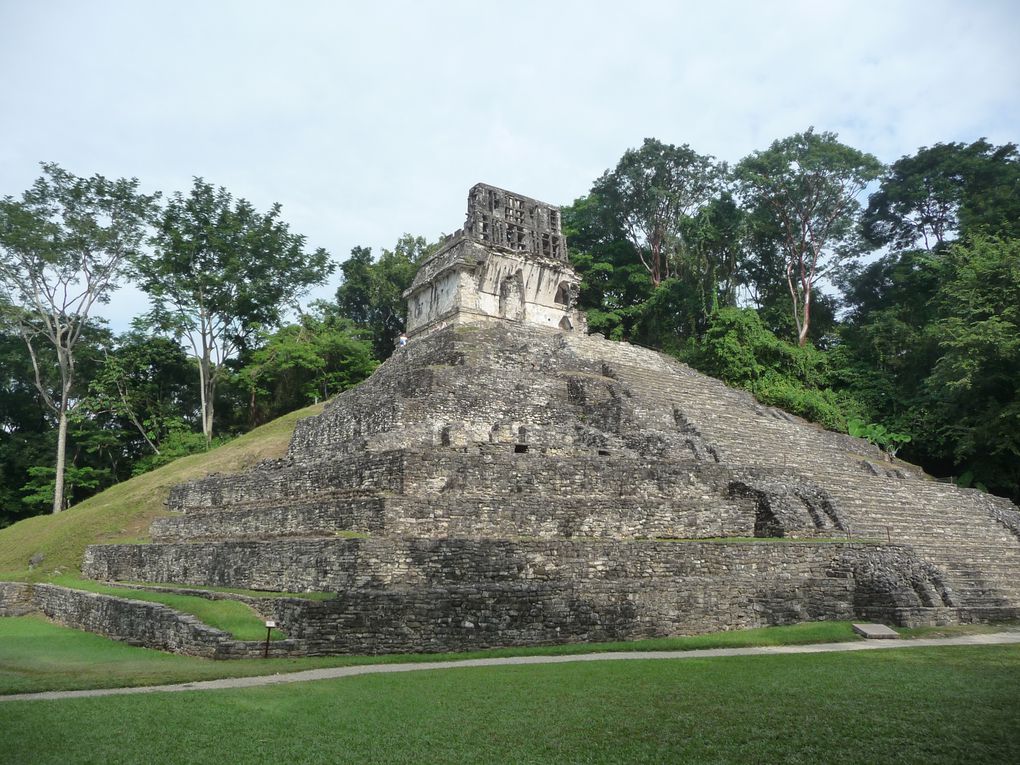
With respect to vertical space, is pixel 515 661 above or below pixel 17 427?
below

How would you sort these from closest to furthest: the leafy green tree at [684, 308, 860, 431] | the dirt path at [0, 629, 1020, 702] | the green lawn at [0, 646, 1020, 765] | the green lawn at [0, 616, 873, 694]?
1. the green lawn at [0, 646, 1020, 765]
2. the dirt path at [0, 629, 1020, 702]
3. the green lawn at [0, 616, 873, 694]
4. the leafy green tree at [684, 308, 860, 431]

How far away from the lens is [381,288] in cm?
4412

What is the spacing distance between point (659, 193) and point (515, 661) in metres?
34.1

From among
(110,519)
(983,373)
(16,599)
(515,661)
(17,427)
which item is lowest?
(515,661)

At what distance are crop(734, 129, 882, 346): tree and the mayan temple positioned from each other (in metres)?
16.8

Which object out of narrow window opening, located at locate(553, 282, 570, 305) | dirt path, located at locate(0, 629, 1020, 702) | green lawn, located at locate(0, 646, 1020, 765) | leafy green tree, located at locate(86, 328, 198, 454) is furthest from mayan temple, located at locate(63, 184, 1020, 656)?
leafy green tree, located at locate(86, 328, 198, 454)

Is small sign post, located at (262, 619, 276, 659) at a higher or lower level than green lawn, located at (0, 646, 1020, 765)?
higher

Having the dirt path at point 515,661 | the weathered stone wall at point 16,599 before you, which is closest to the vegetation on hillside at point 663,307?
the weathered stone wall at point 16,599

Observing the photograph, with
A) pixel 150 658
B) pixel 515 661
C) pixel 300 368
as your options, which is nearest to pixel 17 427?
pixel 300 368

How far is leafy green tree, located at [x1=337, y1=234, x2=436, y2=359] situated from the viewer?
1734 inches

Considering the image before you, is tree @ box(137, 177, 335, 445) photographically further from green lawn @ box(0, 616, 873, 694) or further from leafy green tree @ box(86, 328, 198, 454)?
green lawn @ box(0, 616, 873, 694)

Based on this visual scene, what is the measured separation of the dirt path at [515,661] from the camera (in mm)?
8141

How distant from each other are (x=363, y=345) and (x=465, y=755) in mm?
30870

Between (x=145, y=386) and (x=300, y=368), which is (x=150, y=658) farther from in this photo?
(x=145, y=386)
